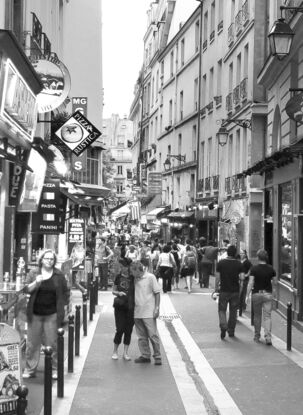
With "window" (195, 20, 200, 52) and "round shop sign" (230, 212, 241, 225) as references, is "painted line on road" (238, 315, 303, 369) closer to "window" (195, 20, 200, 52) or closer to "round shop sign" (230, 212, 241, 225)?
"round shop sign" (230, 212, 241, 225)

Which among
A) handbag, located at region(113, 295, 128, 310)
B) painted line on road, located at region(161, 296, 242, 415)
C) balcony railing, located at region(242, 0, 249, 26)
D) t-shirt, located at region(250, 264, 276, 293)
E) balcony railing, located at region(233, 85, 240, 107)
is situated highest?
balcony railing, located at region(242, 0, 249, 26)

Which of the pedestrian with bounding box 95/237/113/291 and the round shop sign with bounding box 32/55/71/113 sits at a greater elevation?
the round shop sign with bounding box 32/55/71/113

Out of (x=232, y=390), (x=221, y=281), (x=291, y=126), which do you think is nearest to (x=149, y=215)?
(x=291, y=126)

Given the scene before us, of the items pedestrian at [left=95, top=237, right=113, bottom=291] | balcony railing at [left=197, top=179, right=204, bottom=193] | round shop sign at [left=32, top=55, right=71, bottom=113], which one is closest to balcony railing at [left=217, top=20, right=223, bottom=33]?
balcony railing at [left=197, top=179, right=204, bottom=193]

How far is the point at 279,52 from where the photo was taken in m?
12.3

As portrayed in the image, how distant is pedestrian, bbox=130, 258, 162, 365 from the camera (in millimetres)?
10547

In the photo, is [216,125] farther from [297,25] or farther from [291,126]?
[297,25]

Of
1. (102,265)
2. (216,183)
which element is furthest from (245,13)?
(102,265)

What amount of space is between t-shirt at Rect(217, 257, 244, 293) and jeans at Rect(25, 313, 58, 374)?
4.60 metres

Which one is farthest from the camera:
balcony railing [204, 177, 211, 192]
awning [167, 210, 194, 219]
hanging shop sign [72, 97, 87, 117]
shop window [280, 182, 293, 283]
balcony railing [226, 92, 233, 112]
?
awning [167, 210, 194, 219]

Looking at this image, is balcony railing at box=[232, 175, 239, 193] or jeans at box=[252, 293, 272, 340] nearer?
jeans at box=[252, 293, 272, 340]

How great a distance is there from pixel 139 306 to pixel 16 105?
4.00m

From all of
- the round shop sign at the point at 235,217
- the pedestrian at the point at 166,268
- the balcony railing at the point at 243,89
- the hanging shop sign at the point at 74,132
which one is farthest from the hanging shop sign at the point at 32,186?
the balcony railing at the point at 243,89

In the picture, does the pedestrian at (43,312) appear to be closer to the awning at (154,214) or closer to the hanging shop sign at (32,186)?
the hanging shop sign at (32,186)
